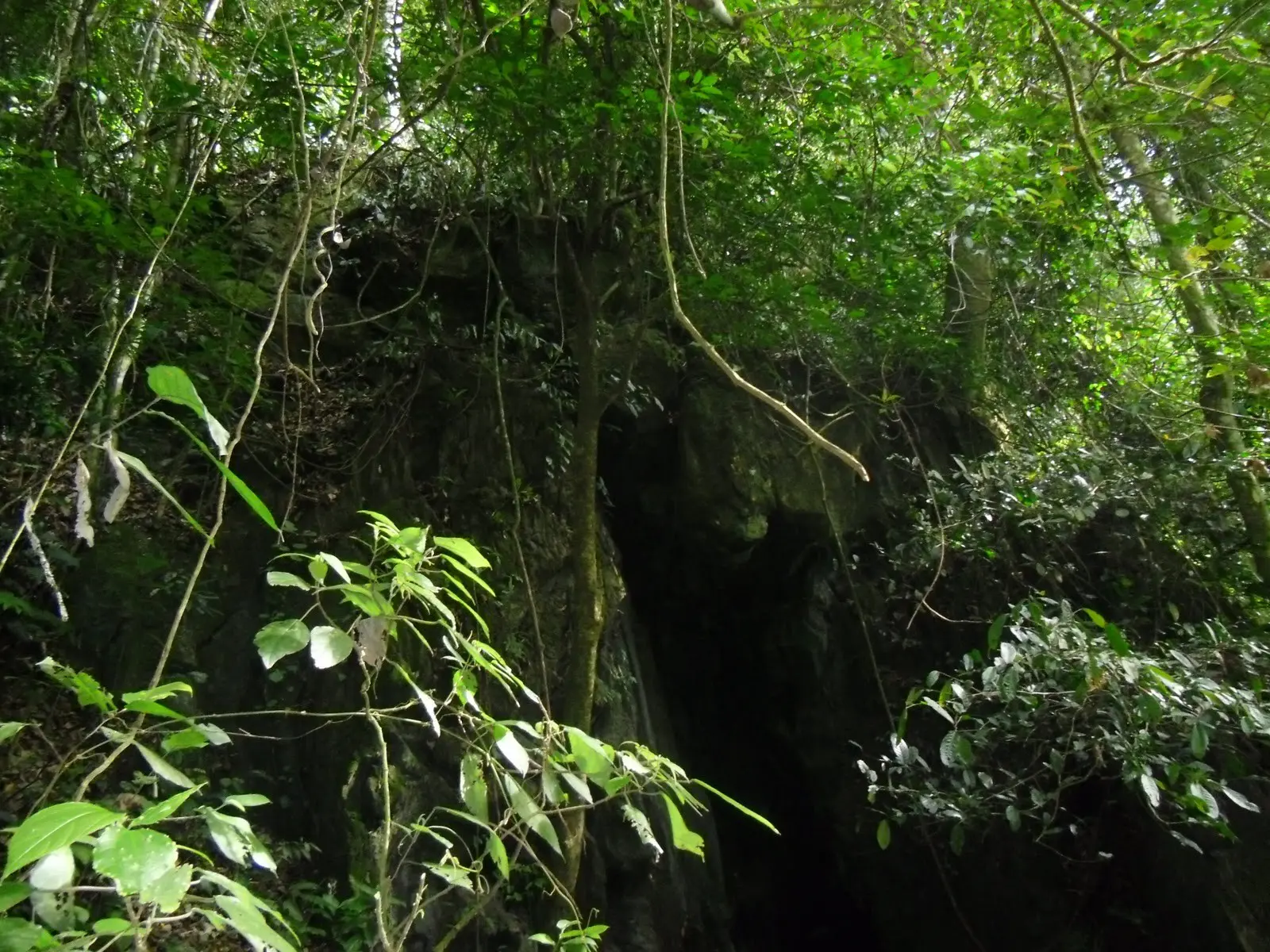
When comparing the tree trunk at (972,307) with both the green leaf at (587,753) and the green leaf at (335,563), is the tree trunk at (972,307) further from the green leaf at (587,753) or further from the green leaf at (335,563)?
the green leaf at (335,563)

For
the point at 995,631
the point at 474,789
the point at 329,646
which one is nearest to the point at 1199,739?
the point at 995,631

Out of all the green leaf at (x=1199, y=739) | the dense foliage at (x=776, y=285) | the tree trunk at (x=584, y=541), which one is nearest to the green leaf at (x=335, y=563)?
the dense foliage at (x=776, y=285)

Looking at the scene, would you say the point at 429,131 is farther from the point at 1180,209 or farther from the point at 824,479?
the point at 1180,209

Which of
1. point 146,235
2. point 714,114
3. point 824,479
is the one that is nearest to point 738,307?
point 714,114

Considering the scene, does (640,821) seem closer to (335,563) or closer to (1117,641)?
(335,563)

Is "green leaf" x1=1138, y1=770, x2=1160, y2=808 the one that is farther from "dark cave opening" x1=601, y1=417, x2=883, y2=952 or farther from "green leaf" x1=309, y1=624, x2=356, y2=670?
"green leaf" x1=309, y1=624, x2=356, y2=670

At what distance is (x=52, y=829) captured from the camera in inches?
27.8

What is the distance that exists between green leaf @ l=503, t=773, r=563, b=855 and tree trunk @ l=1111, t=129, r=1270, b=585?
371 centimetres

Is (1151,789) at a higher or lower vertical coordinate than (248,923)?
lower

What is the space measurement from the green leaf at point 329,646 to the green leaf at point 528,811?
0.31 meters

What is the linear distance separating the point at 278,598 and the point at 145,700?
10.7ft

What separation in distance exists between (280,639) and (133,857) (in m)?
0.39

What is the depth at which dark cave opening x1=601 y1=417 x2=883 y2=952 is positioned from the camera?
208 inches

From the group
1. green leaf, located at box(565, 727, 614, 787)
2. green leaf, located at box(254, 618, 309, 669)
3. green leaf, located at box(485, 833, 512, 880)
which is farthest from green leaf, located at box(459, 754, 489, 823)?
green leaf, located at box(254, 618, 309, 669)
